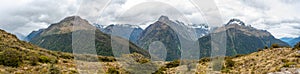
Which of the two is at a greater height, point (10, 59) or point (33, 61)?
point (10, 59)

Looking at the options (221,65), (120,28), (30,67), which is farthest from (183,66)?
(120,28)

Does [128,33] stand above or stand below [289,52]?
above

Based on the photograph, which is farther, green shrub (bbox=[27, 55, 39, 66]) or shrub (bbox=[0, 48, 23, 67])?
green shrub (bbox=[27, 55, 39, 66])

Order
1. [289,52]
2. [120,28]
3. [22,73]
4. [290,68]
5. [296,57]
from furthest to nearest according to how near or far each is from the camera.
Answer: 1. [289,52]
2. [296,57]
3. [290,68]
4. [22,73]
5. [120,28]

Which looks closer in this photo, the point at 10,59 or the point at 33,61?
the point at 10,59

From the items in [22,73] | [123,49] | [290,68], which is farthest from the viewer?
[290,68]

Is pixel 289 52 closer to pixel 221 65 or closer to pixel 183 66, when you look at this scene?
pixel 221 65

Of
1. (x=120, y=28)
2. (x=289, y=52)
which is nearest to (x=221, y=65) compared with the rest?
(x=289, y=52)

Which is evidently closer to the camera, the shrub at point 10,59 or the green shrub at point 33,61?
the shrub at point 10,59

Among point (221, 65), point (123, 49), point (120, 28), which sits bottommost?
point (221, 65)

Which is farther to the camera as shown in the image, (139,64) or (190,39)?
(139,64)
